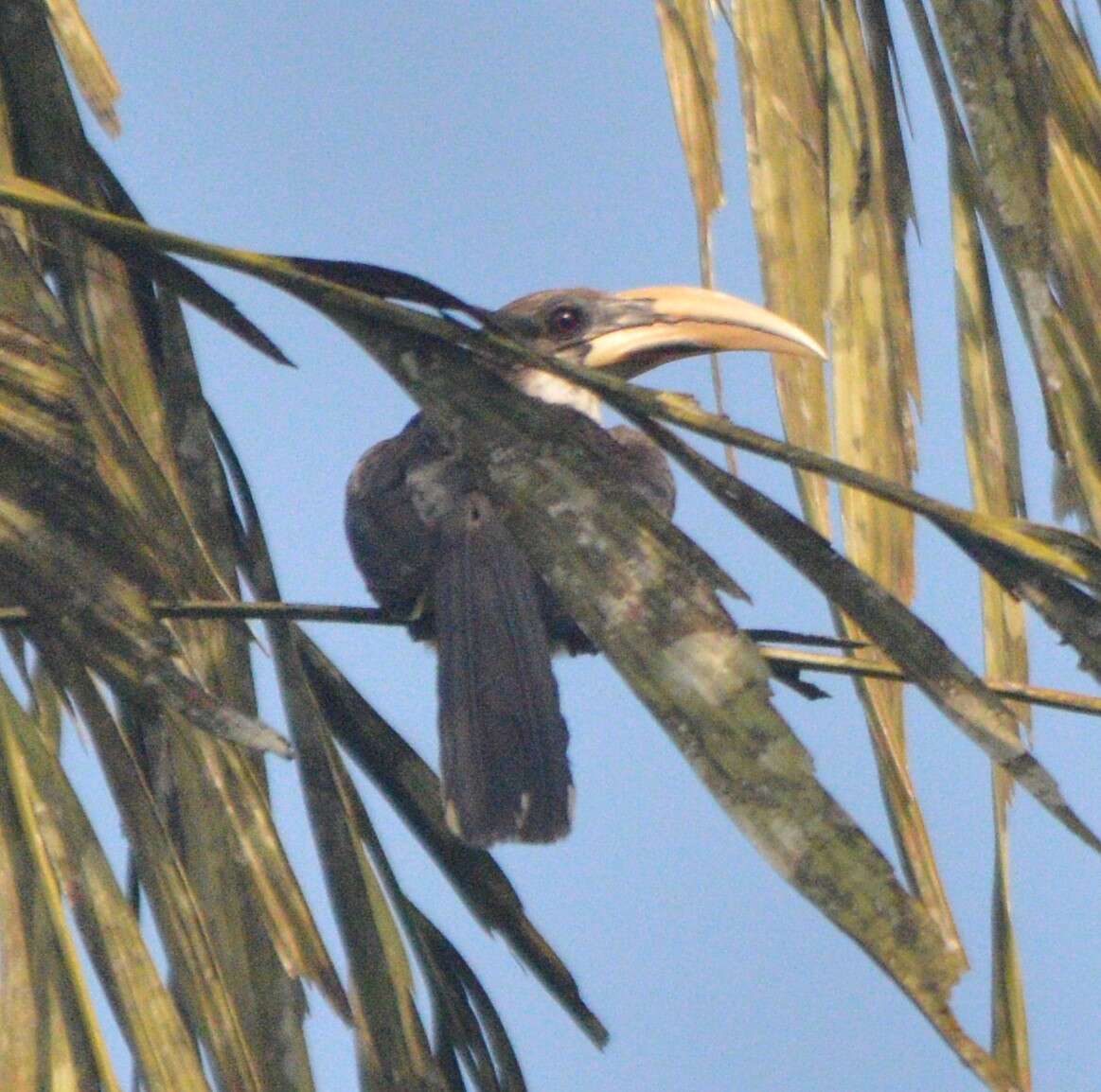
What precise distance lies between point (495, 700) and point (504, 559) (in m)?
0.37

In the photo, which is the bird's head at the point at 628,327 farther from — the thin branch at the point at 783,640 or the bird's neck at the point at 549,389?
the thin branch at the point at 783,640

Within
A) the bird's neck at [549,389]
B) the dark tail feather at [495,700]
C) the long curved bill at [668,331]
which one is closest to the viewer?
the dark tail feather at [495,700]

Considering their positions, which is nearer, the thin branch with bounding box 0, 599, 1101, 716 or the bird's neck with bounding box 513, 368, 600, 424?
the thin branch with bounding box 0, 599, 1101, 716

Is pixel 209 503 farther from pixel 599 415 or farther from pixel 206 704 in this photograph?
pixel 599 415

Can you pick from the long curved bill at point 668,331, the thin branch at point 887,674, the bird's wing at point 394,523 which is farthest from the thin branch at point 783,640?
the long curved bill at point 668,331

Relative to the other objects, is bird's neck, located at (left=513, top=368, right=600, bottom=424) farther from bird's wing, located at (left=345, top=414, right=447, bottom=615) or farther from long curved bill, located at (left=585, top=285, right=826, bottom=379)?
bird's wing, located at (left=345, top=414, right=447, bottom=615)

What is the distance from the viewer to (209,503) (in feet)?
6.97

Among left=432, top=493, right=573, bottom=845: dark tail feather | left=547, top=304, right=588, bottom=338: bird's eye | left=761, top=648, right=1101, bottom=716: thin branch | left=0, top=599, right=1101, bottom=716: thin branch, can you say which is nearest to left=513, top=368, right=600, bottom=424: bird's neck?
left=547, top=304, right=588, bottom=338: bird's eye

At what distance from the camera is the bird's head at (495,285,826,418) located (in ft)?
11.6

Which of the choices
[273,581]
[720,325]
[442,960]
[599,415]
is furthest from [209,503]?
[599,415]

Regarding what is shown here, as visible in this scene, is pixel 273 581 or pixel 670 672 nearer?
pixel 670 672

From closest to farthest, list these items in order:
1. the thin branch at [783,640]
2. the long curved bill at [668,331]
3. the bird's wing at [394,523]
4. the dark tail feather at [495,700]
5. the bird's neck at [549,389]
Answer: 1. the thin branch at [783,640]
2. the dark tail feather at [495,700]
3. the bird's wing at [394,523]
4. the long curved bill at [668,331]
5. the bird's neck at [549,389]

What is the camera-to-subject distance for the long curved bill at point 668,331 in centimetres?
352

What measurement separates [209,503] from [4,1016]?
31.2 inches
